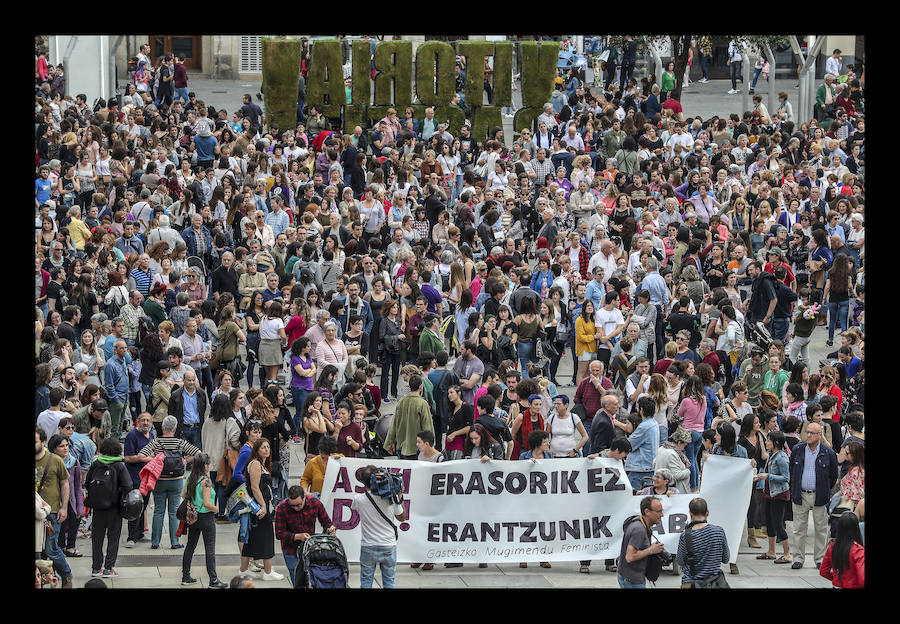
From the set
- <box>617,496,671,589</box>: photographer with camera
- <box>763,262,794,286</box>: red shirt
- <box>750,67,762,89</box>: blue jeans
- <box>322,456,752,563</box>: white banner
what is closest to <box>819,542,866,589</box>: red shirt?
<box>617,496,671,589</box>: photographer with camera

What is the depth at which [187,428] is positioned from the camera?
45.2 feet

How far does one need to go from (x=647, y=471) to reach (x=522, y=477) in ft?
3.93

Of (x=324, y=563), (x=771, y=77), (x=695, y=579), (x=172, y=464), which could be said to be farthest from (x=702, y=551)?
(x=771, y=77)

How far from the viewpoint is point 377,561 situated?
35.6 feet

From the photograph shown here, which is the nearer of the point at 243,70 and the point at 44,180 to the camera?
the point at 44,180

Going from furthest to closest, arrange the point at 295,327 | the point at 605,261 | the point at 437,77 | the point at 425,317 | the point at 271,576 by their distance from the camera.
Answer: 1. the point at 437,77
2. the point at 605,261
3. the point at 425,317
4. the point at 295,327
5. the point at 271,576

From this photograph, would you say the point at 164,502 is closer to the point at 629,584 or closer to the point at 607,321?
the point at 629,584

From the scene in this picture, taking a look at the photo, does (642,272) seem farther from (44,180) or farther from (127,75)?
(127,75)

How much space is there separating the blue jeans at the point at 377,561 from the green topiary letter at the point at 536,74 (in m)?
23.5

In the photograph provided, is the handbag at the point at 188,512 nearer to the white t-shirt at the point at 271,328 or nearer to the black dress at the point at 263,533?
the black dress at the point at 263,533

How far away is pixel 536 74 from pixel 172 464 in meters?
22.7

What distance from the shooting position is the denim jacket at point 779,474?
40.4ft

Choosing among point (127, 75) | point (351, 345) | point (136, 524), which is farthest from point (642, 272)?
point (127, 75)
